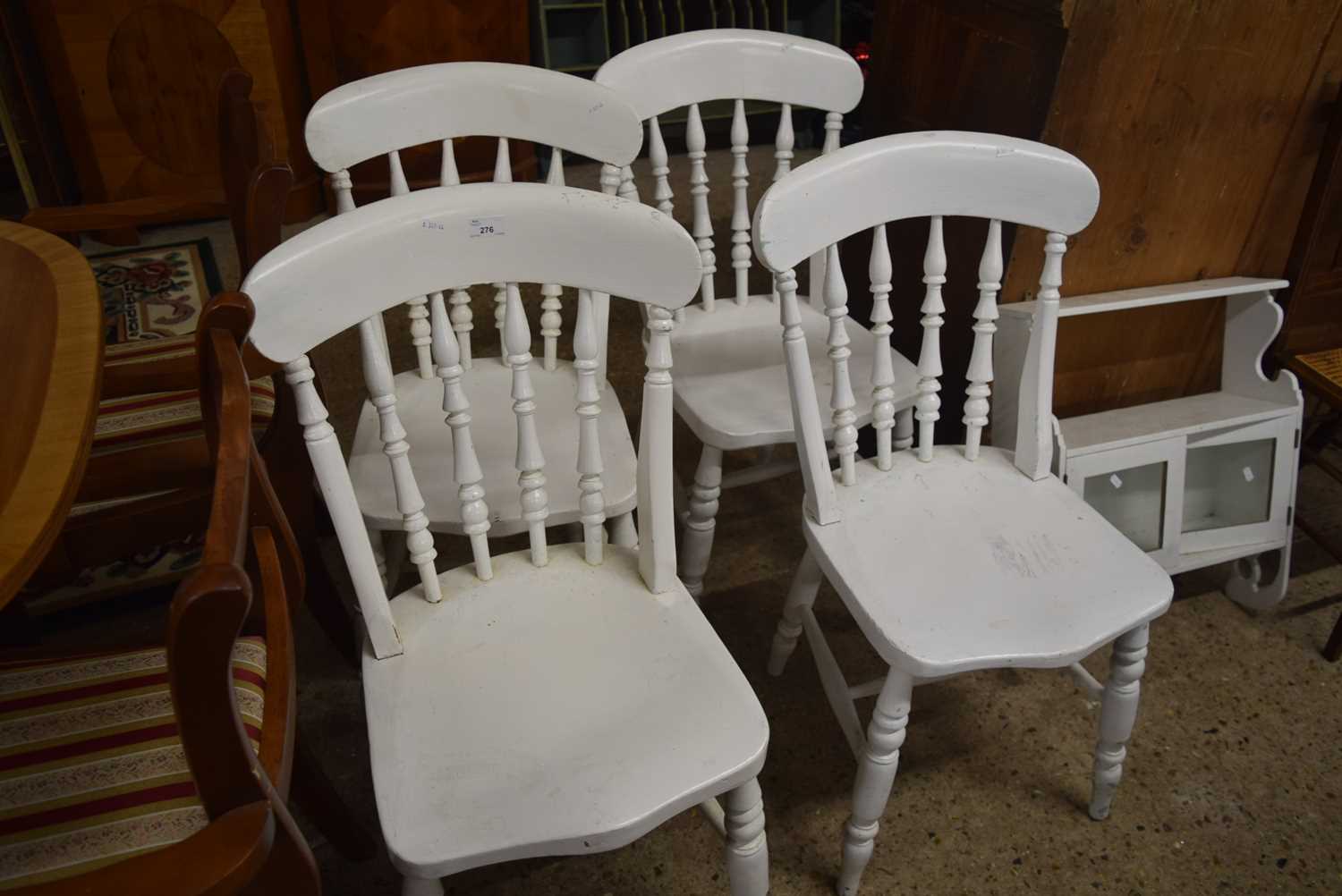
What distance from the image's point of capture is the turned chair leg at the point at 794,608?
1567 mm

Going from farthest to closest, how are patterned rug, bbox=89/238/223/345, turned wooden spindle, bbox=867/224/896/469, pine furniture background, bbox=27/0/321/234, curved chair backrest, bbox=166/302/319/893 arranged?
pine furniture background, bbox=27/0/321/234, patterned rug, bbox=89/238/223/345, turned wooden spindle, bbox=867/224/896/469, curved chair backrest, bbox=166/302/319/893

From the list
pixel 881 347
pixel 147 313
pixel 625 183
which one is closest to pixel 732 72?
pixel 625 183

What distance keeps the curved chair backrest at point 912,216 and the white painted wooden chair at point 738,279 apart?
12cm

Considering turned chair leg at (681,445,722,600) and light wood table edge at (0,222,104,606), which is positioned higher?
light wood table edge at (0,222,104,606)

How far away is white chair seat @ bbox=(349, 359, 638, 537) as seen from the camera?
1345mm

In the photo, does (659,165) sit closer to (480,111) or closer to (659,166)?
(659,166)

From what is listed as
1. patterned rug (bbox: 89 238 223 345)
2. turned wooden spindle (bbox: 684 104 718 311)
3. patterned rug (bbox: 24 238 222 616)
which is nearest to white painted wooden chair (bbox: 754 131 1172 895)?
turned wooden spindle (bbox: 684 104 718 311)

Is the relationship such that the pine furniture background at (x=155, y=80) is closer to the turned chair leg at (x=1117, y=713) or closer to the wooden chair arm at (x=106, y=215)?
the wooden chair arm at (x=106, y=215)

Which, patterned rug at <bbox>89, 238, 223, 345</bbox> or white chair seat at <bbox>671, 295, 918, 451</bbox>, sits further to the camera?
patterned rug at <bbox>89, 238, 223, 345</bbox>

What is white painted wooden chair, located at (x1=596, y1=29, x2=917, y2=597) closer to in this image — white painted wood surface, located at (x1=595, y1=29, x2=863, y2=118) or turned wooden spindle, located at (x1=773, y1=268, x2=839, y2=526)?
white painted wood surface, located at (x1=595, y1=29, x2=863, y2=118)

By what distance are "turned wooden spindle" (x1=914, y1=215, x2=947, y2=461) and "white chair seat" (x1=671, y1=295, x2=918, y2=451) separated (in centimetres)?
12

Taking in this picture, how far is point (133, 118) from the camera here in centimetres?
284

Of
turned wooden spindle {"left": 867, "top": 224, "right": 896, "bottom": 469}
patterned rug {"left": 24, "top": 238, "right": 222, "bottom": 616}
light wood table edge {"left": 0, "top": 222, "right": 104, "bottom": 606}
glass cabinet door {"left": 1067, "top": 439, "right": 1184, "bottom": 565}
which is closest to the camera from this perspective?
light wood table edge {"left": 0, "top": 222, "right": 104, "bottom": 606}

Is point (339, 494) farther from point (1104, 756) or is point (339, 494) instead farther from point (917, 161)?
point (1104, 756)
